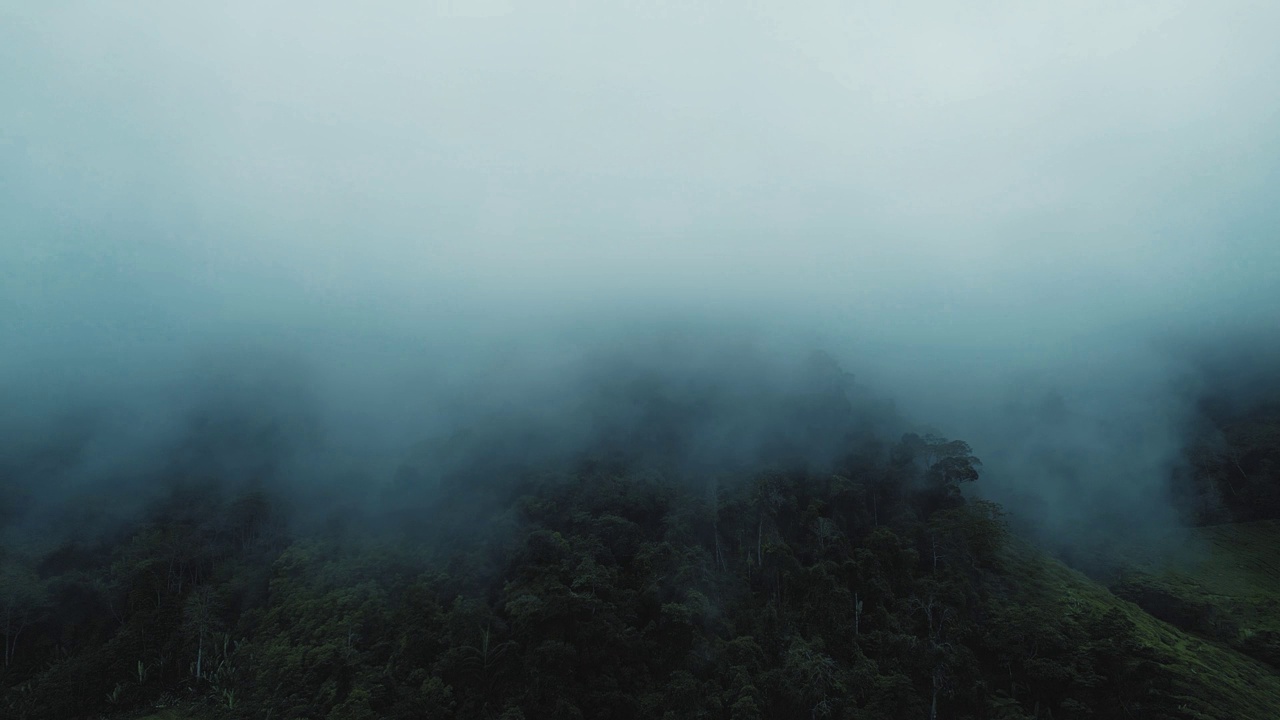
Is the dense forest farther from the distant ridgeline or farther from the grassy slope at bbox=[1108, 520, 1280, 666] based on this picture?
the grassy slope at bbox=[1108, 520, 1280, 666]

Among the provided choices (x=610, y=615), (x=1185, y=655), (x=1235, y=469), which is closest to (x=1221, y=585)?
(x=1185, y=655)

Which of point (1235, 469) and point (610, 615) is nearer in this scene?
point (610, 615)

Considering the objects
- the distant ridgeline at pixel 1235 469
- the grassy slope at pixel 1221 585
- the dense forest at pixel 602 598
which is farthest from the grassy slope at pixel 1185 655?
the distant ridgeline at pixel 1235 469

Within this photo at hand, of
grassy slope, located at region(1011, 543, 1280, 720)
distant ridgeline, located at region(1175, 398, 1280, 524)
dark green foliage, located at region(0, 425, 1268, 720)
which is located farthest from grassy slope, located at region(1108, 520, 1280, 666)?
dark green foliage, located at region(0, 425, 1268, 720)

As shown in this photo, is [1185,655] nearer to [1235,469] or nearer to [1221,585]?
[1221,585]

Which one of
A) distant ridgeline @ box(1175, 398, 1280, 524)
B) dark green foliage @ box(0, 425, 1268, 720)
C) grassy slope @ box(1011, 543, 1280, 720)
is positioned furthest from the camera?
distant ridgeline @ box(1175, 398, 1280, 524)
